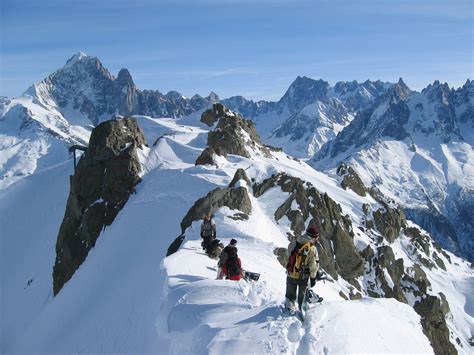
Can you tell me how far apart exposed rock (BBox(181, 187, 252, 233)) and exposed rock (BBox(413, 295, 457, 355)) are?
28175 millimetres

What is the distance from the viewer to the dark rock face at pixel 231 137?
6259cm

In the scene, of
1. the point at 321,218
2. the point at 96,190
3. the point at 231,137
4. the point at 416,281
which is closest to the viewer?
the point at 96,190

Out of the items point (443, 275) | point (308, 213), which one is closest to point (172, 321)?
point (308, 213)

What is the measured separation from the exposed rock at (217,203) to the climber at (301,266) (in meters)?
17.9

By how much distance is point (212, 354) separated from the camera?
42.5 feet

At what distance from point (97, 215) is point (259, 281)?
30755 millimetres

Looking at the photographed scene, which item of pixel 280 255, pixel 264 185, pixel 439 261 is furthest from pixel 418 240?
pixel 280 255

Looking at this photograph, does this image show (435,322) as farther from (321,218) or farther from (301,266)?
(301,266)

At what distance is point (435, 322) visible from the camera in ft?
195

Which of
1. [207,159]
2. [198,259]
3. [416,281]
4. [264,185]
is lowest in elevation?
[416,281]

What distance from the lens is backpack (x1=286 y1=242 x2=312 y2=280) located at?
1471cm

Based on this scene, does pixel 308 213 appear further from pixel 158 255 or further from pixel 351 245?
pixel 158 255

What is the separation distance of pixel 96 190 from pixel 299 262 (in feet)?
127

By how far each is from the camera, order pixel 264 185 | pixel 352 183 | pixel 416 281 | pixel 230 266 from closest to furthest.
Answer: pixel 230 266 → pixel 264 185 → pixel 416 281 → pixel 352 183
